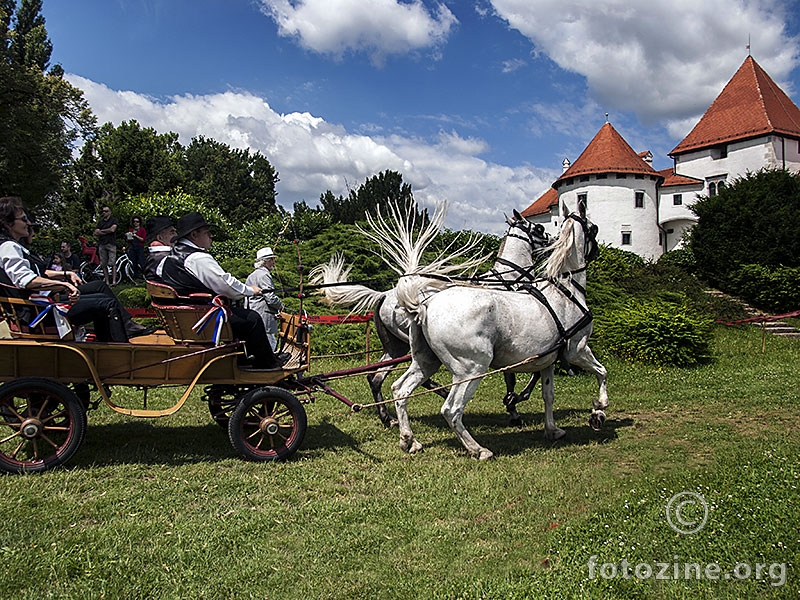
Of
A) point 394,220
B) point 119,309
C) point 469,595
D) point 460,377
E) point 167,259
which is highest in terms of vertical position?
point 394,220

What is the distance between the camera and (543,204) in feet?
134

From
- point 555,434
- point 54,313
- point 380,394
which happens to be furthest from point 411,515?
point 54,313

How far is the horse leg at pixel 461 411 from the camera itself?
5.82m

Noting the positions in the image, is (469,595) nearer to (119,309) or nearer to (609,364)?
(119,309)

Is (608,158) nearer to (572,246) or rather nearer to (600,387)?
(572,246)

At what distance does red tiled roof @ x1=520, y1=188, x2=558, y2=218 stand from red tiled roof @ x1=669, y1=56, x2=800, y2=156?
7.73 metres

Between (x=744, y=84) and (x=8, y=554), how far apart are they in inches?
1549

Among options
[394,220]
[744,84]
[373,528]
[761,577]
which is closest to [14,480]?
[373,528]

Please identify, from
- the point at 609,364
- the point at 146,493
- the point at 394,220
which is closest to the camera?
the point at 146,493

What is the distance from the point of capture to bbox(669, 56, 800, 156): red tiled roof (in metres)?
31.0

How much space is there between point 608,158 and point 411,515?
1273 inches

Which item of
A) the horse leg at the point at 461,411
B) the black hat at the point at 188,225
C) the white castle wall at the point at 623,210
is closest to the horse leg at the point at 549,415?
the horse leg at the point at 461,411

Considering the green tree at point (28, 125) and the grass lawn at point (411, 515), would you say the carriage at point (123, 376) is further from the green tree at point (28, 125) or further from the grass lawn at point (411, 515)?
the green tree at point (28, 125)

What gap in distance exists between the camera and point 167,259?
529 cm
